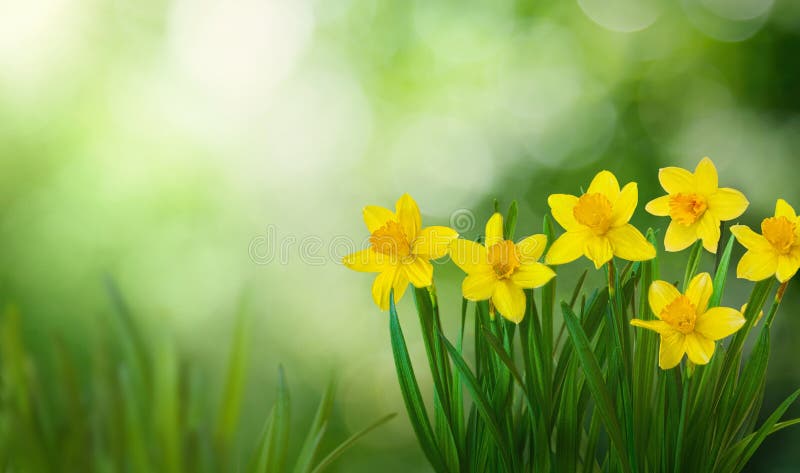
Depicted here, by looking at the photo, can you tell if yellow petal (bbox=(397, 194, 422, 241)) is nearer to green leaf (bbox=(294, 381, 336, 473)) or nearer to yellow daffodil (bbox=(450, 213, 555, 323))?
yellow daffodil (bbox=(450, 213, 555, 323))

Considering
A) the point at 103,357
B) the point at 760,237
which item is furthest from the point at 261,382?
the point at 760,237

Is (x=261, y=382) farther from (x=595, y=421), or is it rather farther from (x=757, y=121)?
(x=757, y=121)

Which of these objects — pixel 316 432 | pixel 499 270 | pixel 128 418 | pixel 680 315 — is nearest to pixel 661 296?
→ pixel 680 315

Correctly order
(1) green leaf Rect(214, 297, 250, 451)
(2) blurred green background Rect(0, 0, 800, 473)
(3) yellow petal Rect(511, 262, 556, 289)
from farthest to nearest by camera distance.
Result: (2) blurred green background Rect(0, 0, 800, 473), (1) green leaf Rect(214, 297, 250, 451), (3) yellow petal Rect(511, 262, 556, 289)

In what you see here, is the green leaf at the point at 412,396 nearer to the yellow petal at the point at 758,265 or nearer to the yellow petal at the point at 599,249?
the yellow petal at the point at 599,249

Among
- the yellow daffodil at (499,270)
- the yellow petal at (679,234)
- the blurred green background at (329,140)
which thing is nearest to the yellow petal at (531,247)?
the yellow daffodil at (499,270)

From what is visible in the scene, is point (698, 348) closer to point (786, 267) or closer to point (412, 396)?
point (786, 267)

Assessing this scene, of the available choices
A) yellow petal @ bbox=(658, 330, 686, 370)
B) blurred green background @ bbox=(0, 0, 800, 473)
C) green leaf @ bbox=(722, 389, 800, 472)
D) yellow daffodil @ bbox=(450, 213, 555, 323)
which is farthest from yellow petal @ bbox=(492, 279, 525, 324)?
blurred green background @ bbox=(0, 0, 800, 473)
